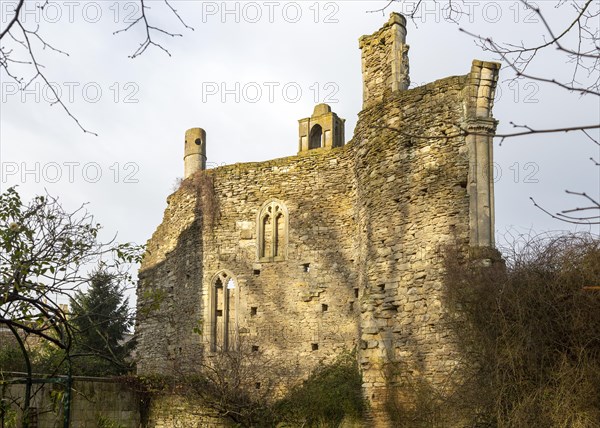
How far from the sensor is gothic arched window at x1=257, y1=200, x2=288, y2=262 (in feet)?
59.6

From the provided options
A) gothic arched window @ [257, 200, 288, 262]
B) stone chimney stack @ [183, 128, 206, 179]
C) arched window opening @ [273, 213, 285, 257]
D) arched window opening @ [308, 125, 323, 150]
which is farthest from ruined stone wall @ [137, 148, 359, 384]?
arched window opening @ [308, 125, 323, 150]

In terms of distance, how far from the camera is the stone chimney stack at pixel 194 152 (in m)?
23.8

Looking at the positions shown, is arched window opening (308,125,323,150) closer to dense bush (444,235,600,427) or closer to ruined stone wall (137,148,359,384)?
ruined stone wall (137,148,359,384)

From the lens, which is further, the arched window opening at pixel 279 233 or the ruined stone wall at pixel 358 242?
the arched window opening at pixel 279 233

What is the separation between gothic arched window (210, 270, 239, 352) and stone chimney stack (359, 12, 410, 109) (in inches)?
265

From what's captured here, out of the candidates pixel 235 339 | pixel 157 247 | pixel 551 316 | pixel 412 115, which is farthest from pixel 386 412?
pixel 157 247

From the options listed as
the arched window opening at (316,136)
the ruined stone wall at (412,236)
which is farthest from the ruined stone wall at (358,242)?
the arched window opening at (316,136)

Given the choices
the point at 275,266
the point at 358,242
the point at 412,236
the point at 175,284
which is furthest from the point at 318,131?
the point at 412,236

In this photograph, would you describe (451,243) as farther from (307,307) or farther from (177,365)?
(177,365)

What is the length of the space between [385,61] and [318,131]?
869 centimetres

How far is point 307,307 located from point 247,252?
2455mm

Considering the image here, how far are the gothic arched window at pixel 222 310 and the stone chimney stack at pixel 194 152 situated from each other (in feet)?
19.4

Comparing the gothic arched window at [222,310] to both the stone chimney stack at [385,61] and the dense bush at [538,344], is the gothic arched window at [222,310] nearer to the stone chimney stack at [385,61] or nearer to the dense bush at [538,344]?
the stone chimney stack at [385,61]

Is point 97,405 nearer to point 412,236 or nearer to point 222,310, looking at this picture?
point 222,310
